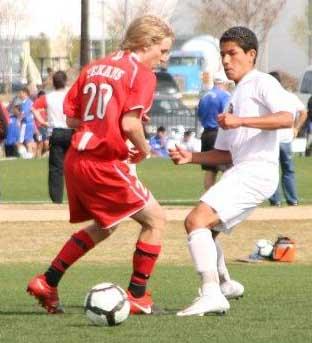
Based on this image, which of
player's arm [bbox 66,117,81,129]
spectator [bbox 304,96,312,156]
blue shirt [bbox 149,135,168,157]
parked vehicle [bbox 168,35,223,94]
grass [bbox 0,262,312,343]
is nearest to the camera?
grass [bbox 0,262,312,343]

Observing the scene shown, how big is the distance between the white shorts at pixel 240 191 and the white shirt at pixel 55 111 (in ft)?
33.1

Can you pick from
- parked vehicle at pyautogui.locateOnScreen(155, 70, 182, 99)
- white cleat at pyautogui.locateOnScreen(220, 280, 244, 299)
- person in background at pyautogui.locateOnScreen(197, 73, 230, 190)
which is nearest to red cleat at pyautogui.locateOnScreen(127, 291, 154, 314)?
white cleat at pyautogui.locateOnScreen(220, 280, 244, 299)

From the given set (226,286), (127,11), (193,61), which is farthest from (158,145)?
(226,286)

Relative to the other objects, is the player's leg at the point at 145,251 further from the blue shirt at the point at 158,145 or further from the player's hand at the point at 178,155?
the blue shirt at the point at 158,145

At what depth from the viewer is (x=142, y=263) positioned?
9406mm

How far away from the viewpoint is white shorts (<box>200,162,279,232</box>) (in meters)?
9.23

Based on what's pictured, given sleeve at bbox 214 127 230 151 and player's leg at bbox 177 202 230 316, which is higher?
sleeve at bbox 214 127 230 151

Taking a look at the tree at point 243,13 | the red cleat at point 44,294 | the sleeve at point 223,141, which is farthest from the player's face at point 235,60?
the tree at point 243,13

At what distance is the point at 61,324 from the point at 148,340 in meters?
0.94

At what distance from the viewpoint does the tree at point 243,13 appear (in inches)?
2092

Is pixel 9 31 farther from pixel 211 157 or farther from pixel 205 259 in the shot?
pixel 205 259

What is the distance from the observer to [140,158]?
9500 mm

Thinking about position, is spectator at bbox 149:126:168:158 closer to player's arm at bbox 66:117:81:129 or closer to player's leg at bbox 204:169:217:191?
player's leg at bbox 204:169:217:191

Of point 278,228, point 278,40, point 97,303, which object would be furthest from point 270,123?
point 278,40
